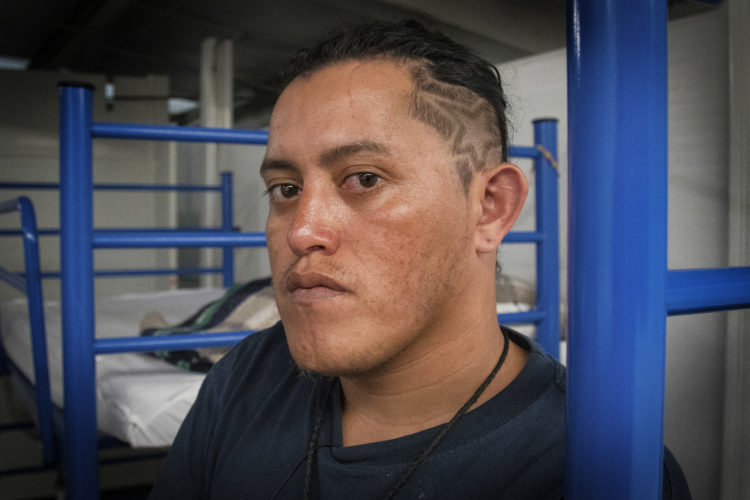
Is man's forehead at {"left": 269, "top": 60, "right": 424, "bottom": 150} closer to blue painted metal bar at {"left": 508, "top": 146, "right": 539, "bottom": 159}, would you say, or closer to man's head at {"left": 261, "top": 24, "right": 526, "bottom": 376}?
man's head at {"left": 261, "top": 24, "right": 526, "bottom": 376}

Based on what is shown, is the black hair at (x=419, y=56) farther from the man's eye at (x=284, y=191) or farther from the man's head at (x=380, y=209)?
the man's eye at (x=284, y=191)

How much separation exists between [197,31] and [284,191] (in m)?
4.07

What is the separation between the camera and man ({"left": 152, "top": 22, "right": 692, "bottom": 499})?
68cm

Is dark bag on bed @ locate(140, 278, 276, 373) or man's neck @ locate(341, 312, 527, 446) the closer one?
man's neck @ locate(341, 312, 527, 446)

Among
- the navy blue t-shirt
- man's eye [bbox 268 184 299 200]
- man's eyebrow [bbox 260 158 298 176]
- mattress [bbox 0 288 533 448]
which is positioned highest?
man's eyebrow [bbox 260 158 298 176]

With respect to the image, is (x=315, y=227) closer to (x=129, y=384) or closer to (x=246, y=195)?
(x=129, y=384)

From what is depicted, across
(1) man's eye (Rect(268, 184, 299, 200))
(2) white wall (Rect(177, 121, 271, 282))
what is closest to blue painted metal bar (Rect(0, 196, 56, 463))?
(1) man's eye (Rect(268, 184, 299, 200))

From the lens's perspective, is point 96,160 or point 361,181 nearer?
point 361,181

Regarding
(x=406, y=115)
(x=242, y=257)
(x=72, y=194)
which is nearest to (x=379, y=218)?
(x=406, y=115)

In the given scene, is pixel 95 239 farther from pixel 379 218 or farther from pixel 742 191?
pixel 742 191

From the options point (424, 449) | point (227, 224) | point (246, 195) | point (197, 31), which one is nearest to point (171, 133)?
point (424, 449)

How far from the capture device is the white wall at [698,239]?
516 millimetres

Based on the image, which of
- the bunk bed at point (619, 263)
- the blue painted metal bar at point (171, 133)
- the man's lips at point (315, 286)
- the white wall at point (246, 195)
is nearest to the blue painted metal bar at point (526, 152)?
the blue painted metal bar at point (171, 133)

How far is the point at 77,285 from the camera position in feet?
4.37
